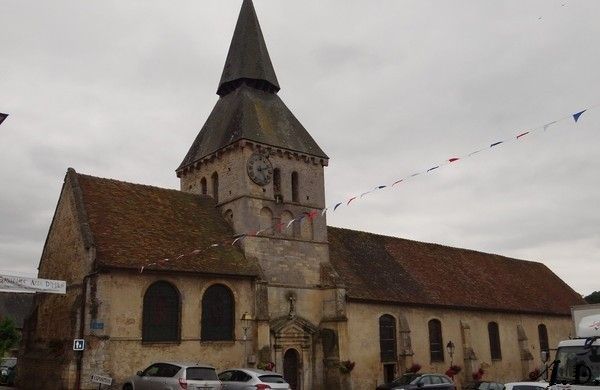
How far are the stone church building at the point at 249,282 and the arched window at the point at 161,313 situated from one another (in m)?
0.04

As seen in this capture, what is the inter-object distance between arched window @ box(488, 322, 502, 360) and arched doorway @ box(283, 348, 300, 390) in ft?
47.9

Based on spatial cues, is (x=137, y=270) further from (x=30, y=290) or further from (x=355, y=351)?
(x=355, y=351)

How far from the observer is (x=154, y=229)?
80.1ft

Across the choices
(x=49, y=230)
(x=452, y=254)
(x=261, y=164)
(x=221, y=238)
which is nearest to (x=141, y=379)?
(x=221, y=238)

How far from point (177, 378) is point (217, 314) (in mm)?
7135

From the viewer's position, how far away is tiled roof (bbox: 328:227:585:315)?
30.9 metres

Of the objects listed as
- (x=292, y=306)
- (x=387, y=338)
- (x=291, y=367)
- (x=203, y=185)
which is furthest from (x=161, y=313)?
(x=387, y=338)

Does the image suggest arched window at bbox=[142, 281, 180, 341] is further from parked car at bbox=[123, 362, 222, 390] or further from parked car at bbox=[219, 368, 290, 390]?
parked car at bbox=[219, 368, 290, 390]

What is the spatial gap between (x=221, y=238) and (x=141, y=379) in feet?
30.1

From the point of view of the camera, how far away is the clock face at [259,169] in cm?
2730

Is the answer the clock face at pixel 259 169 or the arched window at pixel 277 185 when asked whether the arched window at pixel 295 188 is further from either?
the clock face at pixel 259 169

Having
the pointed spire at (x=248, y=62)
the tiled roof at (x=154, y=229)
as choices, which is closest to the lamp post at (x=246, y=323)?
the tiled roof at (x=154, y=229)

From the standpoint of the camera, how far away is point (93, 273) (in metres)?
20.7

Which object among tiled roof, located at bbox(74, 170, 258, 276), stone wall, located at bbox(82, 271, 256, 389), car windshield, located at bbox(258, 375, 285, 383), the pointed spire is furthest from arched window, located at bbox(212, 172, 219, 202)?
car windshield, located at bbox(258, 375, 285, 383)
